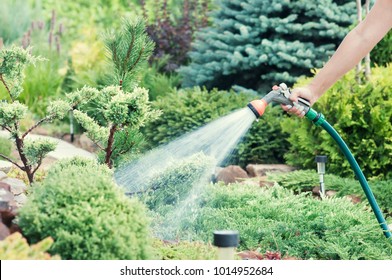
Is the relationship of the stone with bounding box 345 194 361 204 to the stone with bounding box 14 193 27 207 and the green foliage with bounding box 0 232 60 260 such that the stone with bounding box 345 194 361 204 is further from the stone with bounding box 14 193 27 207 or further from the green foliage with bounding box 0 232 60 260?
the green foliage with bounding box 0 232 60 260

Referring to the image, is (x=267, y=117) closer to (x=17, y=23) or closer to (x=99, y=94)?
(x=99, y=94)

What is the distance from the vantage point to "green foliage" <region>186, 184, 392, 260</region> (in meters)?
4.42

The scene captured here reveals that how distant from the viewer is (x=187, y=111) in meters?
7.59

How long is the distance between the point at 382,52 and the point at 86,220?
17.5 ft

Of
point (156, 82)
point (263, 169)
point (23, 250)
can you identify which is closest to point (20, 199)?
point (23, 250)

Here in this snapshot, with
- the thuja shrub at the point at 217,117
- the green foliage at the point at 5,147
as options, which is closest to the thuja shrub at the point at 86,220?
the green foliage at the point at 5,147

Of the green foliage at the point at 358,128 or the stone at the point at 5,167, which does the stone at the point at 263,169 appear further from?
the stone at the point at 5,167

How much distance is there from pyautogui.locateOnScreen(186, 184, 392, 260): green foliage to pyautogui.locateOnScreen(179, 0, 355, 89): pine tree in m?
3.13

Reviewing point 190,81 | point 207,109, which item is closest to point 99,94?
point 207,109

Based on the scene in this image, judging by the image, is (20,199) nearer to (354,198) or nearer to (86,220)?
(86,220)

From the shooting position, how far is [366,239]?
15.0ft

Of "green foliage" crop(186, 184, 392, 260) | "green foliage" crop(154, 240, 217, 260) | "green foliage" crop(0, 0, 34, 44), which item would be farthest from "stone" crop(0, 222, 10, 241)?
"green foliage" crop(0, 0, 34, 44)

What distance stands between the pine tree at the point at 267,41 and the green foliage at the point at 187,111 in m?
0.59

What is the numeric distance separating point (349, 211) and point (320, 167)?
0.59 m
